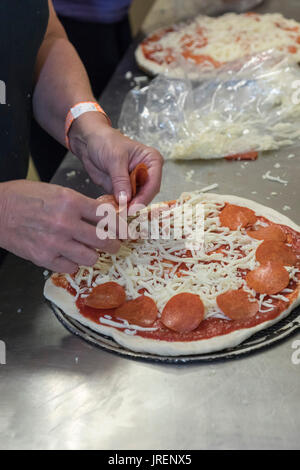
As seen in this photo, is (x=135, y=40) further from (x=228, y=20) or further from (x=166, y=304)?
(x=166, y=304)

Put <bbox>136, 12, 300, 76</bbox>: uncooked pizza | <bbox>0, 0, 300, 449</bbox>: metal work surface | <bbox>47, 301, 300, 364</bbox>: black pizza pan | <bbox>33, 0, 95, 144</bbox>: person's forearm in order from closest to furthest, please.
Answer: <bbox>0, 0, 300, 449</bbox>: metal work surface, <bbox>47, 301, 300, 364</bbox>: black pizza pan, <bbox>33, 0, 95, 144</bbox>: person's forearm, <bbox>136, 12, 300, 76</bbox>: uncooked pizza

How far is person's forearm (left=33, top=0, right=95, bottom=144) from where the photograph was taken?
1.95 metres

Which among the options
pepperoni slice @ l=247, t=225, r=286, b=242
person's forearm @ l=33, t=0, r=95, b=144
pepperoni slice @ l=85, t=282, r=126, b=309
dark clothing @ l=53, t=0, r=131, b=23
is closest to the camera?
pepperoni slice @ l=85, t=282, r=126, b=309

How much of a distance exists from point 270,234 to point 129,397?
2.24 ft

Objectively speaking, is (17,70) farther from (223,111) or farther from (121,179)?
(223,111)

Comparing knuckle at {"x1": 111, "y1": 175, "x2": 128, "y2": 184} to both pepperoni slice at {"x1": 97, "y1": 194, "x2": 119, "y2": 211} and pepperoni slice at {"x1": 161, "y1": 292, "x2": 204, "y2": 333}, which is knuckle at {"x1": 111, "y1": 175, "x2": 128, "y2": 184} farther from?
pepperoni slice at {"x1": 161, "y1": 292, "x2": 204, "y2": 333}

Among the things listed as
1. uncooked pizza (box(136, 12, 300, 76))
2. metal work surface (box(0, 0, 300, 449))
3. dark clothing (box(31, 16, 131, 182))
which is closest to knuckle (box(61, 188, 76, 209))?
metal work surface (box(0, 0, 300, 449))

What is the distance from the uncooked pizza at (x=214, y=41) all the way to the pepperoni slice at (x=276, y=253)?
1.38m

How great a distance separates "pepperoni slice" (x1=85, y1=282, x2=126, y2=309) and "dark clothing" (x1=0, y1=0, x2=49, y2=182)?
0.56 metres

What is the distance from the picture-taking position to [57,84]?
6.50 ft

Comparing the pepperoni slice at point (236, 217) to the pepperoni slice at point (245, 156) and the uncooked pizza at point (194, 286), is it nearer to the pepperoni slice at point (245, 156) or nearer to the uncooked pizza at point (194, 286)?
the uncooked pizza at point (194, 286)

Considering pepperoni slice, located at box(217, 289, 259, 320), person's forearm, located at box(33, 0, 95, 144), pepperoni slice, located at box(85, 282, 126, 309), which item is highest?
person's forearm, located at box(33, 0, 95, 144)

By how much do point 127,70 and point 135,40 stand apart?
0.41 meters
